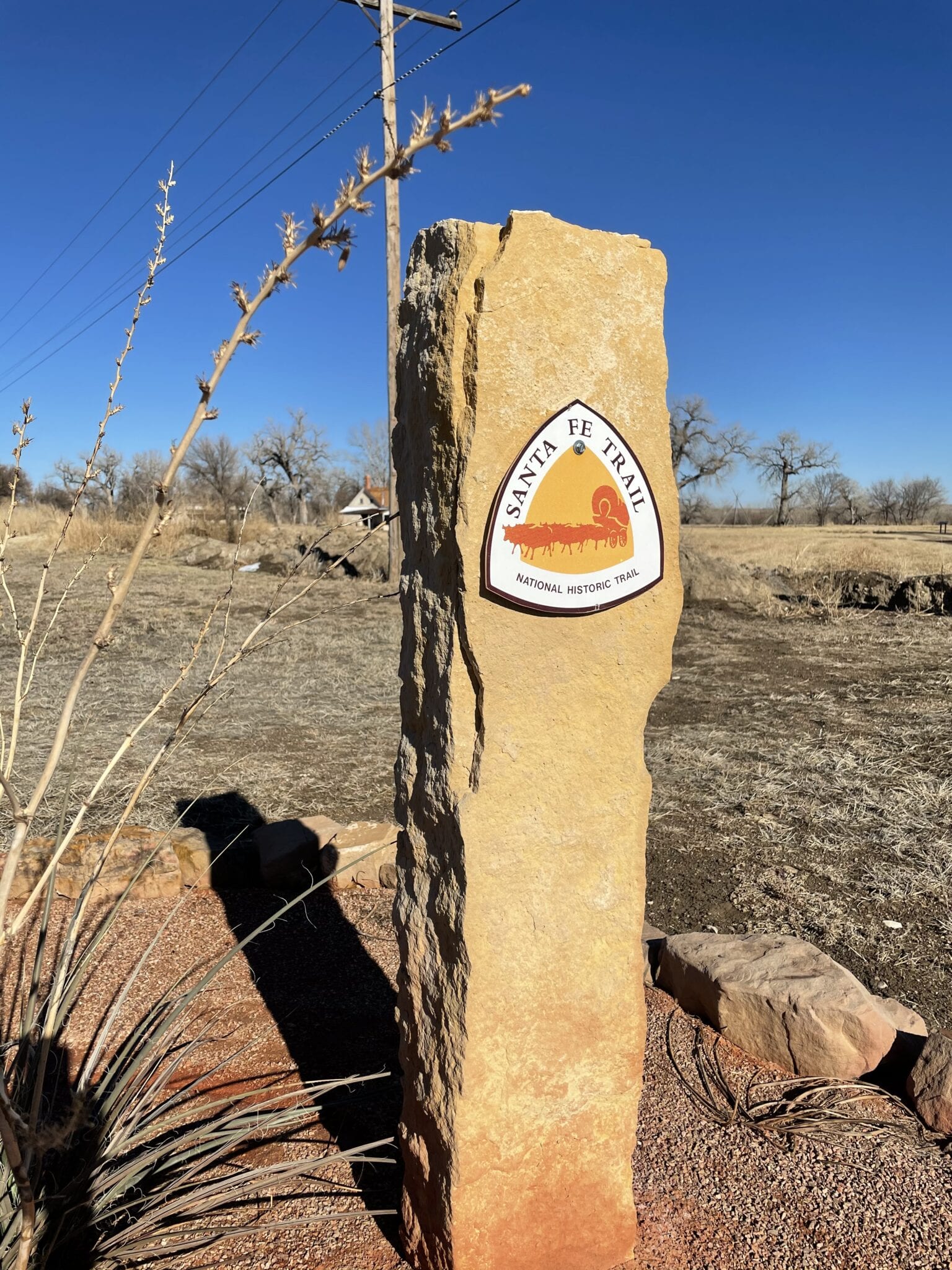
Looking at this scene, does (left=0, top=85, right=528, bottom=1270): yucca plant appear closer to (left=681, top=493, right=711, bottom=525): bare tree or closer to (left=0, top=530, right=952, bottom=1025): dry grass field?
(left=0, top=530, right=952, bottom=1025): dry grass field

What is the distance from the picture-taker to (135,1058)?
6.59 feet

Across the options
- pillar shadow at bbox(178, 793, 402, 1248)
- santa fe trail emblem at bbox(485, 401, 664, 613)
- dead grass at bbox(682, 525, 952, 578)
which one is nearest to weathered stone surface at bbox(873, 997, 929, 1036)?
pillar shadow at bbox(178, 793, 402, 1248)

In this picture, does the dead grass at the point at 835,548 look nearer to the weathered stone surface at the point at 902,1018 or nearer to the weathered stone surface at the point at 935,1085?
the weathered stone surface at the point at 902,1018

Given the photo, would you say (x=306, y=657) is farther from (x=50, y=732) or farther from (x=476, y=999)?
(x=476, y=999)

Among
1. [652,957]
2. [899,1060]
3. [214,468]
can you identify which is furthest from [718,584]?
[214,468]

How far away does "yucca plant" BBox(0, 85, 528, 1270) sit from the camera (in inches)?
41.3

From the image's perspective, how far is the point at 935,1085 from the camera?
235 cm

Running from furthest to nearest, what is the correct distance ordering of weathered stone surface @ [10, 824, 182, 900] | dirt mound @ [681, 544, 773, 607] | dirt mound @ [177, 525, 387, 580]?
dirt mound @ [177, 525, 387, 580] < dirt mound @ [681, 544, 773, 607] < weathered stone surface @ [10, 824, 182, 900]

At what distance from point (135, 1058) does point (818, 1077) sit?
1888 mm

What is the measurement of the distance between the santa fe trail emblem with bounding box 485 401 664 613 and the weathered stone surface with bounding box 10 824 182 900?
238 cm

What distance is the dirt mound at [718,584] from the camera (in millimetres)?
13180

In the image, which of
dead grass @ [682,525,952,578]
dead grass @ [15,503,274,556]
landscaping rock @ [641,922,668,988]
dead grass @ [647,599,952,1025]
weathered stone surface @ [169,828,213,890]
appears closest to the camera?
landscaping rock @ [641,922,668,988]

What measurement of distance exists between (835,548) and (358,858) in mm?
23134

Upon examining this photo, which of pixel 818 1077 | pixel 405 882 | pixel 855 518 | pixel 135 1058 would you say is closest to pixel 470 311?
pixel 405 882
